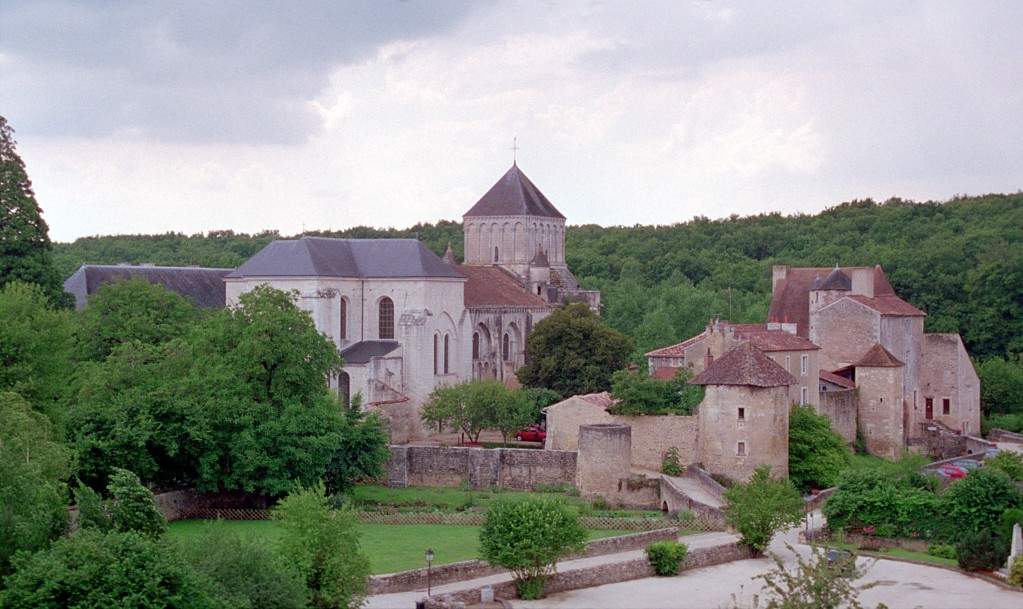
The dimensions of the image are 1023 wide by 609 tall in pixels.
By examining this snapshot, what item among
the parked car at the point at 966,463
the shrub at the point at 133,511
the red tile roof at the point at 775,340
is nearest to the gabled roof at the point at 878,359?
the red tile roof at the point at 775,340

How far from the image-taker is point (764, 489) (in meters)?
35.2

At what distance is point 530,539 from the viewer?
30109 millimetres

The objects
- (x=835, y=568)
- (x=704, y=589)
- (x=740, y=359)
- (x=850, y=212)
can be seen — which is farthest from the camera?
(x=850, y=212)

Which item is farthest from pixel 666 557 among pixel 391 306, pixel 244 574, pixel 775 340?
pixel 391 306

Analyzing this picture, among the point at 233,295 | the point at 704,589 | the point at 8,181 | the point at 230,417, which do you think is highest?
the point at 8,181

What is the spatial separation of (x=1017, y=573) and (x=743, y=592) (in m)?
6.57

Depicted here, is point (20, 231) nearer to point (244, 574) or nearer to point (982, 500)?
point (244, 574)

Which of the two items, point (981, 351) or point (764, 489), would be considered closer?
point (764, 489)

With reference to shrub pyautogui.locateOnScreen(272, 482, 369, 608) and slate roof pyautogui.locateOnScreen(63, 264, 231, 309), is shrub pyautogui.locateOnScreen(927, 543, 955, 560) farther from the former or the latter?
slate roof pyautogui.locateOnScreen(63, 264, 231, 309)

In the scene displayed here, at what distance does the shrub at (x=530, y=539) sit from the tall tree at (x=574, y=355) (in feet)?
77.2

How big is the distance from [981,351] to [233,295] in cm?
3608

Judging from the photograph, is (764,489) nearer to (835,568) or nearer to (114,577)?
(835,568)

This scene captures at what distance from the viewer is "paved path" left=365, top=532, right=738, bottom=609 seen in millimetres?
27734

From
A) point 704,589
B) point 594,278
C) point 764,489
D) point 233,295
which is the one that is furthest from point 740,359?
point 594,278
